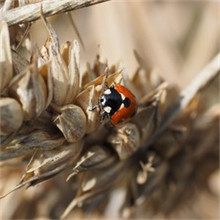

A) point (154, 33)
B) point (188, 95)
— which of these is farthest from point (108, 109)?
point (154, 33)

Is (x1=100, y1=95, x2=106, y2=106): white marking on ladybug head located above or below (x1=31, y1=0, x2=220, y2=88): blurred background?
above

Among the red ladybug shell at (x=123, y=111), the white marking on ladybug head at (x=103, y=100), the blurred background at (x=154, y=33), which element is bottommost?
the blurred background at (x=154, y=33)

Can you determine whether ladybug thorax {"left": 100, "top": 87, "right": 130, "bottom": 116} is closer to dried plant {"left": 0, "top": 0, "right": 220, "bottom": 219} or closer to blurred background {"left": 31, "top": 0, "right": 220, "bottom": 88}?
dried plant {"left": 0, "top": 0, "right": 220, "bottom": 219}

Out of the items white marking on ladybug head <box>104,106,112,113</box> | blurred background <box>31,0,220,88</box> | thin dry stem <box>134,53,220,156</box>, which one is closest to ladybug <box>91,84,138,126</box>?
white marking on ladybug head <box>104,106,112,113</box>

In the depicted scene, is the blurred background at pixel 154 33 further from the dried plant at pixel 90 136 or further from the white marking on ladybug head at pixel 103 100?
the white marking on ladybug head at pixel 103 100

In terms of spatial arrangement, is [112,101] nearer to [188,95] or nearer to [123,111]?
[123,111]

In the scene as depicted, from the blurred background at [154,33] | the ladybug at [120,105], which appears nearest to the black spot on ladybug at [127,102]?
the ladybug at [120,105]
